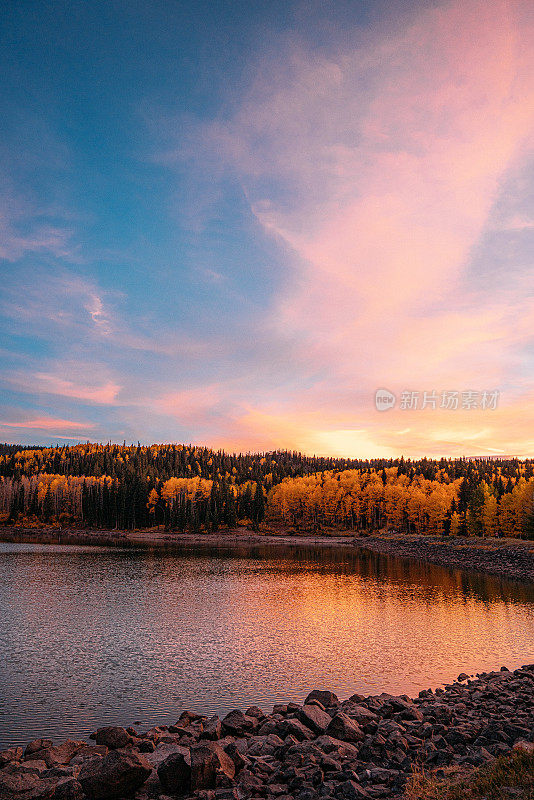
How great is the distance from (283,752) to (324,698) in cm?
590

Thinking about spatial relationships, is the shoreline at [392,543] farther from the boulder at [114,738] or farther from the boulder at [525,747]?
the boulder at [114,738]

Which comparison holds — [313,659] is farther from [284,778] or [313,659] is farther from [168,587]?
[168,587]

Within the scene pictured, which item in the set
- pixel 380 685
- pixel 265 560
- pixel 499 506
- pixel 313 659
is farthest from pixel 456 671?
pixel 499 506

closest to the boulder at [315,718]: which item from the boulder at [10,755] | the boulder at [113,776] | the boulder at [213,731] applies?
the boulder at [213,731]

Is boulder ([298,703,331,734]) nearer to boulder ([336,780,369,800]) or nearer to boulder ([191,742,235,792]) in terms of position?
boulder ([191,742,235,792])

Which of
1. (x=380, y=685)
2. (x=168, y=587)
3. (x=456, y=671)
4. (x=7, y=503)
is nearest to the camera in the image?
(x=380, y=685)

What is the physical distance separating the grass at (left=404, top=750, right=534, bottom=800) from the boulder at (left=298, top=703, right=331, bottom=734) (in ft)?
16.8

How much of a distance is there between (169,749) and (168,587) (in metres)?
37.1

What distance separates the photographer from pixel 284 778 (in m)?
13.9

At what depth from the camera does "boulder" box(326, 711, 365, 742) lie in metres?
16.6

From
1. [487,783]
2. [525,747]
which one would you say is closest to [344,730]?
[525,747]

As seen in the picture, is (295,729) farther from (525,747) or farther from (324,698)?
(525,747)

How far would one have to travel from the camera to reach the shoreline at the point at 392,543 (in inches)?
2926

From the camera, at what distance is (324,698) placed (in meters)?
20.8
